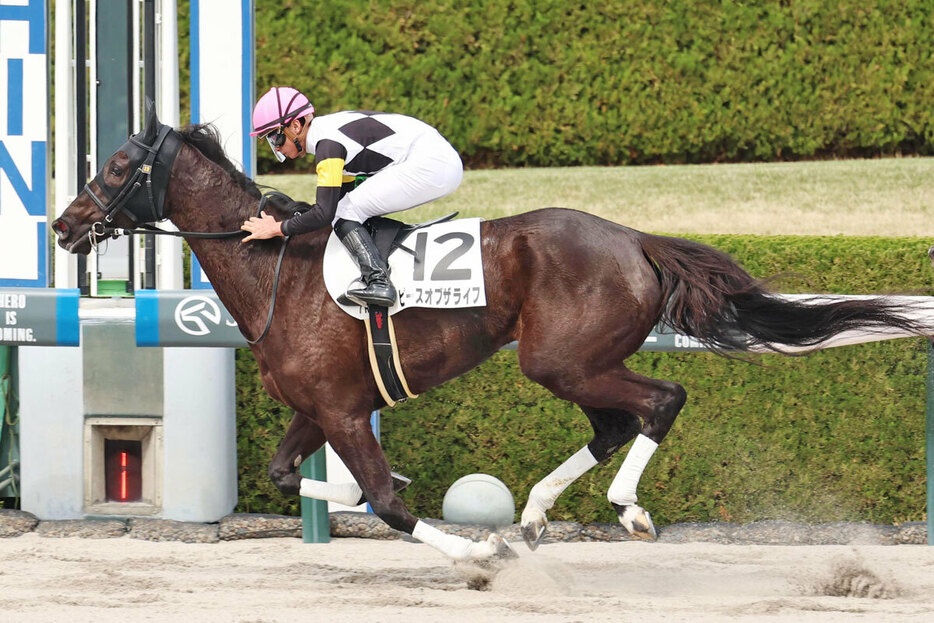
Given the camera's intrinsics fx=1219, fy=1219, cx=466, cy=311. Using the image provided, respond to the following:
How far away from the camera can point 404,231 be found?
457cm

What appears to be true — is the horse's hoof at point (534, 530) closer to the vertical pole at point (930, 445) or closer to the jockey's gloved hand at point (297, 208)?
the jockey's gloved hand at point (297, 208)

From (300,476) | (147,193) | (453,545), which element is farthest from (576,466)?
(147,193)

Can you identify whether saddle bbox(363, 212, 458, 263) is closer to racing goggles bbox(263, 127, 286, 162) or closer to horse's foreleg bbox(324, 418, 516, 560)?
racing goggles bbox(263, 127, 286, 162)

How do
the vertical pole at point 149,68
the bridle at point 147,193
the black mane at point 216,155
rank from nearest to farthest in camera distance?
the bridle at point 147,193, the black mane at point 216,155, the vertical pole at point 149,68

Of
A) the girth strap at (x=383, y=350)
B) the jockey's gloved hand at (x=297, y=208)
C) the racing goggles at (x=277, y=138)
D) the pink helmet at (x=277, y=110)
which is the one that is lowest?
the girth strap at (x=383, y=350)

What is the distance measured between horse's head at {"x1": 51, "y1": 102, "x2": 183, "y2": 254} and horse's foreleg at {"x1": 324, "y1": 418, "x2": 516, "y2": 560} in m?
1.10

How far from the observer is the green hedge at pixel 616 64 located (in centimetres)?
983

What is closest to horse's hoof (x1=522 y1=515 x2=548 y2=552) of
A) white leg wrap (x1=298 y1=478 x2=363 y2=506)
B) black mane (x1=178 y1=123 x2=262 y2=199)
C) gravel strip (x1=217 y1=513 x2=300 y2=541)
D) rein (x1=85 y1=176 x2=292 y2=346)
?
white leg wrap (x1=298 y1=478 x2=363 y2=506)

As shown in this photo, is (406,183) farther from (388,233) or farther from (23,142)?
(23,142)

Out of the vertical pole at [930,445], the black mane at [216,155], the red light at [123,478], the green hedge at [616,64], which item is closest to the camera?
the black mane at [216,155]

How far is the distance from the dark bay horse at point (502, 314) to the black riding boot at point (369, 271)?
0.15m

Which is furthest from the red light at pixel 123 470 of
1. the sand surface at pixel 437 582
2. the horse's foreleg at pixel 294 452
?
the horse's foreleg at pixel 294 452

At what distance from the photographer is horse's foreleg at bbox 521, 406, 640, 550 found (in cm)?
460

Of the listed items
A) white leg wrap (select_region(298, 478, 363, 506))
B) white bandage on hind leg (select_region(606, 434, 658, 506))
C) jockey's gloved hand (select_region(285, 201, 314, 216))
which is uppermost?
jockey's gloved hand (select_region(285, 201, 314, 216))
